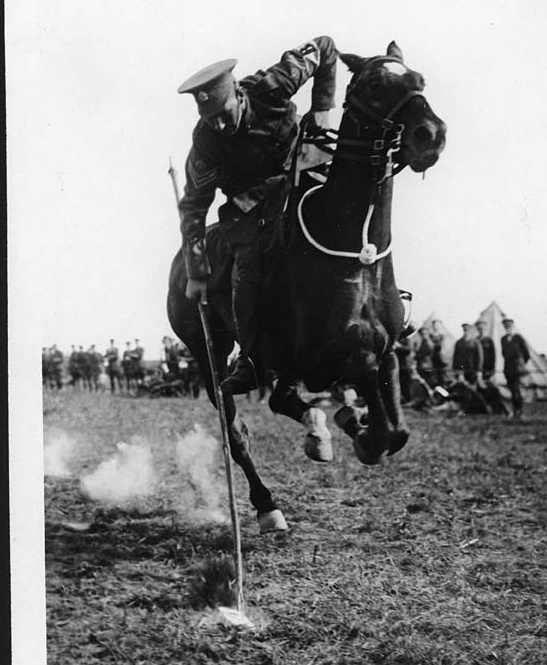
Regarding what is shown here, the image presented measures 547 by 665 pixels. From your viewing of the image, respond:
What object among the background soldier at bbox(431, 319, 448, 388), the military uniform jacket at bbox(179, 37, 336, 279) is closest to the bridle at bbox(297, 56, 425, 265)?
the military uniform jacket at bbox(179, 37, 336, 279)

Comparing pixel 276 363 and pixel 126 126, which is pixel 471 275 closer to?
pixel 276 363

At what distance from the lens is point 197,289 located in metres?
4.75

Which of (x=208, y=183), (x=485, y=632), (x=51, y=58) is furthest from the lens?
(x=51, y=58)

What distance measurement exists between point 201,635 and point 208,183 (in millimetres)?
2202

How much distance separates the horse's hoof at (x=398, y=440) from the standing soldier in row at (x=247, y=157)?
70 cm

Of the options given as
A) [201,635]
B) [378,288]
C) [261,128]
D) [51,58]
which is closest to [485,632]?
[201,635]

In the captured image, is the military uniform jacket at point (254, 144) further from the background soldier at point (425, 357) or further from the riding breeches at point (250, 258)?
the background soldier at point (425, 357)

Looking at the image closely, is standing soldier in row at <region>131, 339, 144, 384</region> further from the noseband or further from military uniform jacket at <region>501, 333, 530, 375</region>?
military uniform jacket at <region>501, 333, 530, 375</region>

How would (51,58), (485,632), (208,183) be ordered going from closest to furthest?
(485,632) → (208,183) → (51,58)

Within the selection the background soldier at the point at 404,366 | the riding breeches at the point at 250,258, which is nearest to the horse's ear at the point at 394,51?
the riding breeches at the point at 250,258

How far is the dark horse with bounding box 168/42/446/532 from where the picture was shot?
4.15 meters

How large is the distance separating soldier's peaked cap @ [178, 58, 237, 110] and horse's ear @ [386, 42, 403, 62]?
74 cm

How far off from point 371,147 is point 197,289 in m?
1.17

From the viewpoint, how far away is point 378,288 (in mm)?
4309
